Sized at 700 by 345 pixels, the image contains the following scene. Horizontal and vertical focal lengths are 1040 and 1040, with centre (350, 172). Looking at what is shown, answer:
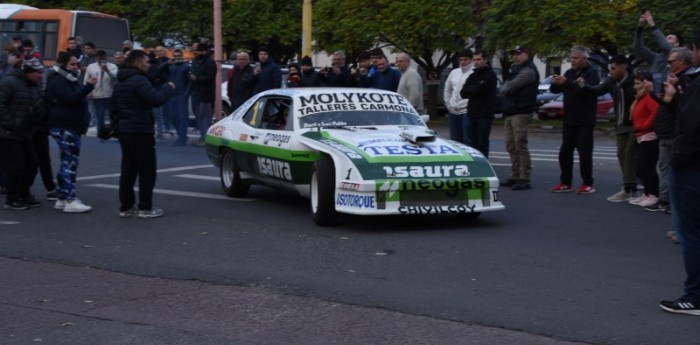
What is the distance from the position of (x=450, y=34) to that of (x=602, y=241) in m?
21.9

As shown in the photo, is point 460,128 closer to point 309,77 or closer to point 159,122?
point 309,77

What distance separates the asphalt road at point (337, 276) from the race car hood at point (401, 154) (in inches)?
23.1

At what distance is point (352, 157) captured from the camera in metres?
9.98

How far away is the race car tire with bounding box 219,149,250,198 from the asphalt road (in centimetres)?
27

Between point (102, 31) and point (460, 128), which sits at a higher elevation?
point (102, 31)

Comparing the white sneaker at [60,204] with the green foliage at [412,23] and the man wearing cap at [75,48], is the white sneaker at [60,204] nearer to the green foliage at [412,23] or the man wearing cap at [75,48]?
the man wearing cap at [75,48]

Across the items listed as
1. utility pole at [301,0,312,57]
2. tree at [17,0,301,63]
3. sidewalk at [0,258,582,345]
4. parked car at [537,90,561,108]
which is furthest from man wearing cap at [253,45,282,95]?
tree at [17,0,301,63]

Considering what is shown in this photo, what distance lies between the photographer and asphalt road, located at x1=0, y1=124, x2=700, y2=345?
253 inches

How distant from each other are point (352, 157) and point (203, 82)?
9749 millimetres

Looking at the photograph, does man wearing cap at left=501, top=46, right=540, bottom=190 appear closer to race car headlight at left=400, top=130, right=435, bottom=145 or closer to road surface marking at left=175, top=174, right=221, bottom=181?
race car headlight at left=400, top=130, right=435, bottom=145

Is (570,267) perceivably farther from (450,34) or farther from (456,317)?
(450,34)

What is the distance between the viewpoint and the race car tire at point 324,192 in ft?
33.2

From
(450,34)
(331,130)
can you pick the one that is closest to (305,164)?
(331,130)

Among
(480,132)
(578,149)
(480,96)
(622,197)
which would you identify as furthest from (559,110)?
(622,197)
